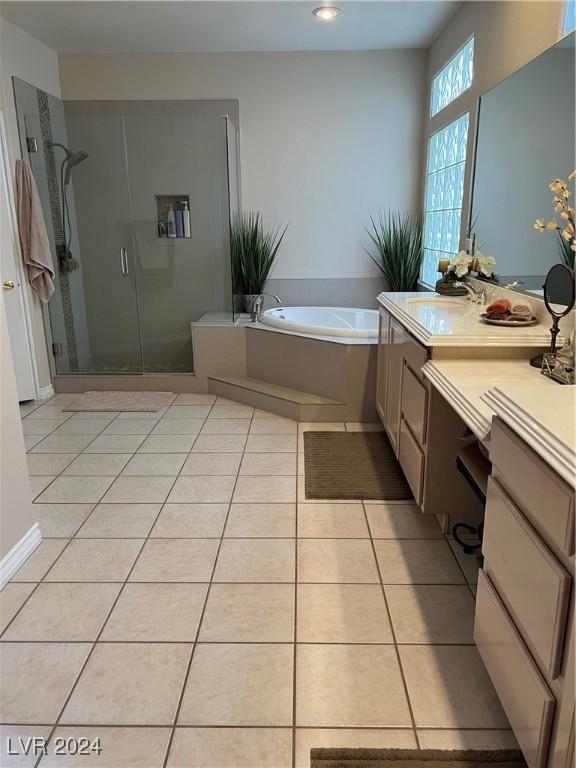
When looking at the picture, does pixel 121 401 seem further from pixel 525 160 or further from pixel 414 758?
pixel 414 758

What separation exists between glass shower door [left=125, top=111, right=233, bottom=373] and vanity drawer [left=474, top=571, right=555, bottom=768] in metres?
3.36

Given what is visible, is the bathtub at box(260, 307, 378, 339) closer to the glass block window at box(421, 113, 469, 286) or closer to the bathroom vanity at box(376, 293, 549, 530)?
the glass block window at box(421, 113, 469, 286)

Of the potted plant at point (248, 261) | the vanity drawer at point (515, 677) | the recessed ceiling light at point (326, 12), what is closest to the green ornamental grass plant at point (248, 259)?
the potted plant at point (248, 261)

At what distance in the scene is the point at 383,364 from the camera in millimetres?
3213

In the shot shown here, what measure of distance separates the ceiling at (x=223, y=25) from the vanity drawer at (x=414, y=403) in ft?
8.70

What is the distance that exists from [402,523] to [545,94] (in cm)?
195

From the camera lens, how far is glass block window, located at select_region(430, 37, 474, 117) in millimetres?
3430

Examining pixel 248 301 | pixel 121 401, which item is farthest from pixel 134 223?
pixel 121 401

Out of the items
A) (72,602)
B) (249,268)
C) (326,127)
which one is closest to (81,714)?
(72,602)

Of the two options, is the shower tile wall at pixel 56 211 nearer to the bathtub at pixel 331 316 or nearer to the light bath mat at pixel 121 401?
the light bath mat at pixel 121 401

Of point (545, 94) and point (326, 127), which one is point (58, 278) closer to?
point (326, 127)

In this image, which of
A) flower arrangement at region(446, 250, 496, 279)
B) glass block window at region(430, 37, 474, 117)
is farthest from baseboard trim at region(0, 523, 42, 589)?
glass block window at region(430, 37, 474, 117)

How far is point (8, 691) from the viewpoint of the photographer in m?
1.57

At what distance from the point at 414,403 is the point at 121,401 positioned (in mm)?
2569
